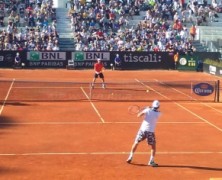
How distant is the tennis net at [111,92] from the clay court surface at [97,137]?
64 mm

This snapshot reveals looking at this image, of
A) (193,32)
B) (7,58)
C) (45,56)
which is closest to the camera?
(7,58)

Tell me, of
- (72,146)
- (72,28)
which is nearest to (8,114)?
(72,146)

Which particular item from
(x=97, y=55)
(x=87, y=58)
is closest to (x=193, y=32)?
(x=97, y=55)

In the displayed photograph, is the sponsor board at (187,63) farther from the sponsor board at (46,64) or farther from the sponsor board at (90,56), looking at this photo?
the sponsor board at (46,64)

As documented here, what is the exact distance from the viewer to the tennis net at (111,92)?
93.5 feet

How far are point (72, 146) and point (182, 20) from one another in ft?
132

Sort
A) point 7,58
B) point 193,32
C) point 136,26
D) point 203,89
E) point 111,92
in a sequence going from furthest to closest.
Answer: point 136,26 → point 193,32 → point 7,58 → point 111,92 → point 203,89

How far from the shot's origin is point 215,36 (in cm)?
5322

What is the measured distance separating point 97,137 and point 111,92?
13.1m

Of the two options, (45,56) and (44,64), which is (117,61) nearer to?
(45,56)

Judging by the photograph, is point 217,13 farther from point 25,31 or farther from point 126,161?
point 126,161

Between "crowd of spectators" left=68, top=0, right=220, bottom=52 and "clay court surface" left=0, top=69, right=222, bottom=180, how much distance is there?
18.0 meters

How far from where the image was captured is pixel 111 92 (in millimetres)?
31500

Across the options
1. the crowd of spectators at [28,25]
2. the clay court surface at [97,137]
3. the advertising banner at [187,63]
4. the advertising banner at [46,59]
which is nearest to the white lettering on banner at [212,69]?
the advertising banner at [187,63]
